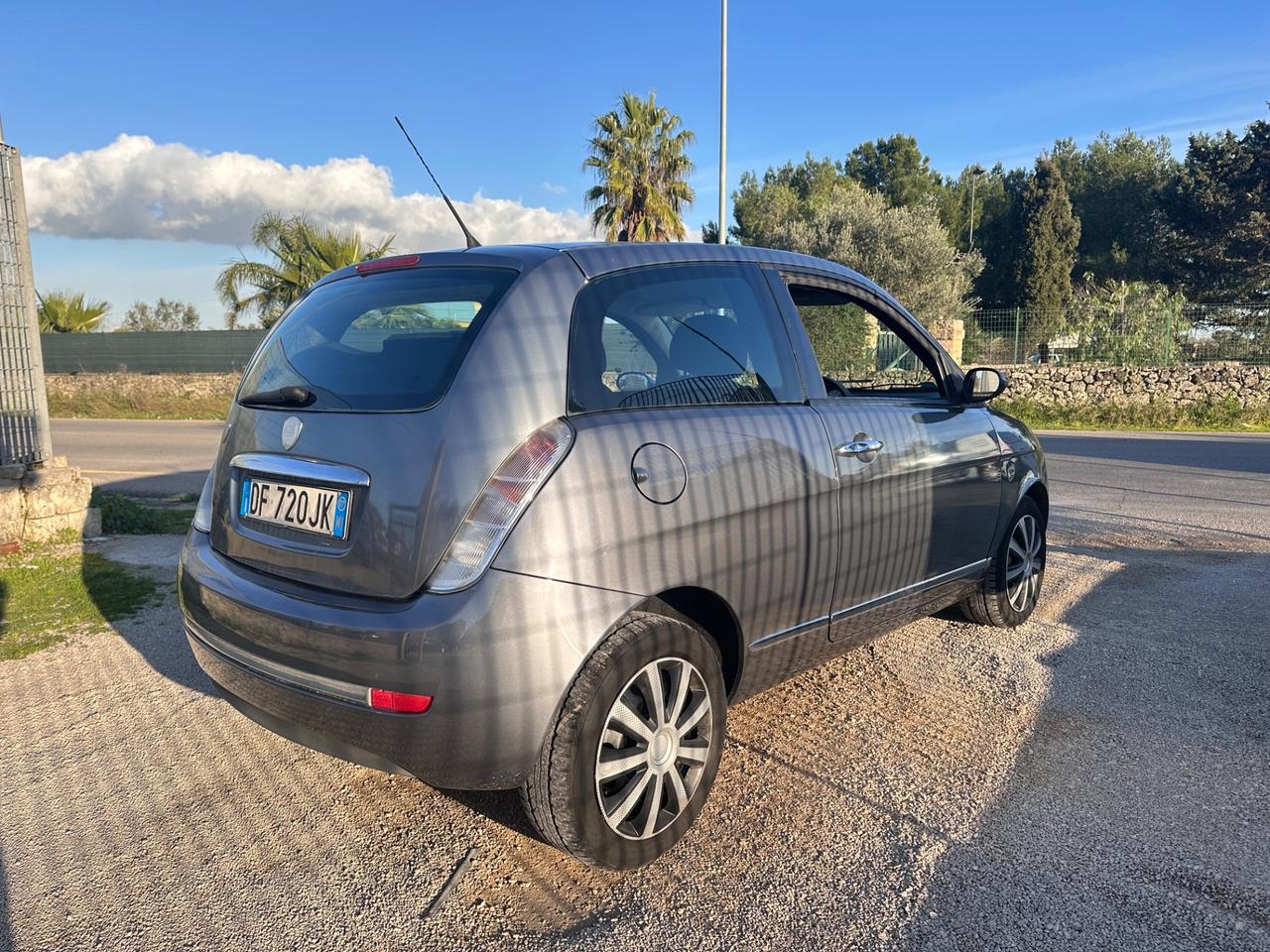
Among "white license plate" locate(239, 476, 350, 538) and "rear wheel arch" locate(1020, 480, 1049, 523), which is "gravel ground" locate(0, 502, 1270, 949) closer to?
"rear wheel arch" locate(1020, 480, 1049, 523)

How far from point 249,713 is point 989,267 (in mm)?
51636

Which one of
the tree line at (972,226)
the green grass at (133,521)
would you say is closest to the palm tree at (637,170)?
the tree line at (972,226)

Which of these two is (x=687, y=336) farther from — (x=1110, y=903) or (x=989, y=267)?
(x=989, y=267)

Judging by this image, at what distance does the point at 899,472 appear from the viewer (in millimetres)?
3467

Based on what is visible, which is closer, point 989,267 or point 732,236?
point 989,267

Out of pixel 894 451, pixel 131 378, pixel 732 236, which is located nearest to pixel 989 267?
pixel 732 236

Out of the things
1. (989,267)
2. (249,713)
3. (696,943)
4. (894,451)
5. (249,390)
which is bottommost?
(696,943)

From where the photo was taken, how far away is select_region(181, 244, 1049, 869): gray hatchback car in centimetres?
226

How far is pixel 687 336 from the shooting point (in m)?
3.02

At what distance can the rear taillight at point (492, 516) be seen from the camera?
223cm

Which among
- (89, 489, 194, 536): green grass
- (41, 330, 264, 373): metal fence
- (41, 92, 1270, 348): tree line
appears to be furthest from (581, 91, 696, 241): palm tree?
(89, 489, 194, 536): green grass

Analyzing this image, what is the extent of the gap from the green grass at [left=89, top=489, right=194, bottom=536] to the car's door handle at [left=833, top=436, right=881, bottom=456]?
18.8ft

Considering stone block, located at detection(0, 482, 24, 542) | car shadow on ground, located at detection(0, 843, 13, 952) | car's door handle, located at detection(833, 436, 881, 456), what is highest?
car's door handle, located at detection(833, 436, 881, 456)

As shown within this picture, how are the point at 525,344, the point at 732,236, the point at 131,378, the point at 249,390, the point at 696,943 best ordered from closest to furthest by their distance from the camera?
1. the point at 696,943
2. the point at 525,344
3. the point at 249,390
4. the point at 131,378
5. the point at 732,236
